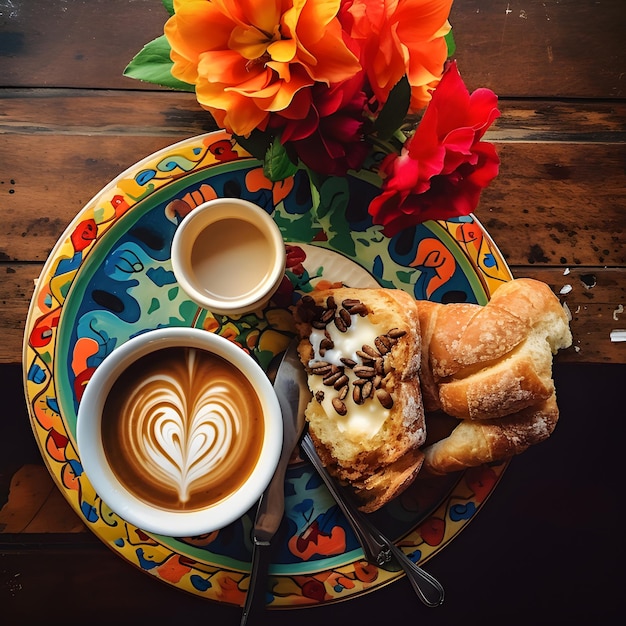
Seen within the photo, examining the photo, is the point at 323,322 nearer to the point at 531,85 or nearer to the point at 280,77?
the point at 280,77

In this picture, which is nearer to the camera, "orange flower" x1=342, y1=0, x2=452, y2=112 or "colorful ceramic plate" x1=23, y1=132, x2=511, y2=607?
"orange flower" x1=342, y1=0, x2=452, y2=112

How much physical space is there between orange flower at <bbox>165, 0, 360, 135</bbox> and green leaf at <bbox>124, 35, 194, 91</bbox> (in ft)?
0.53

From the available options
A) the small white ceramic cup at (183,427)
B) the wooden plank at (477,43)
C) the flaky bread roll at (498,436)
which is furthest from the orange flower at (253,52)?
the flaky bread roll at (498,436)

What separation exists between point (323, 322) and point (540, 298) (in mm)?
477

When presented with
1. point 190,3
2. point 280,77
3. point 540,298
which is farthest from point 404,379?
point 190,3

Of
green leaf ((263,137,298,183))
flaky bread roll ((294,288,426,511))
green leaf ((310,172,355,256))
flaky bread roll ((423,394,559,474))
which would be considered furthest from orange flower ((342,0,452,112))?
flaky bread roll ((423,394,559,474))

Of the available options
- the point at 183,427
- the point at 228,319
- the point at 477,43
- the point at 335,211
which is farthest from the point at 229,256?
the point at 477,43

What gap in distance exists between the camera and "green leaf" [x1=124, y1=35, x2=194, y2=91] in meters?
1.16

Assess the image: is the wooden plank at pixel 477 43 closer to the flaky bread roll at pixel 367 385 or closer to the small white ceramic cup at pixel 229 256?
the small white ceramic cup at pixel 229 256

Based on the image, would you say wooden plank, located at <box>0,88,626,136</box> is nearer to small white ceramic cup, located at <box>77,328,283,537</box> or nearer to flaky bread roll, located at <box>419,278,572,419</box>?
small white ceramic cup, located at <box>77,328,283,537</box>

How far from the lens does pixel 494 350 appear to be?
4.06 feet

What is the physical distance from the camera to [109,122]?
146 centimetres

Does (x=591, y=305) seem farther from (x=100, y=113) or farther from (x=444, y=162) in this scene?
(x=100, y=113)

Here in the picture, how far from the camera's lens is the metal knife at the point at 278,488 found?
135 cm
